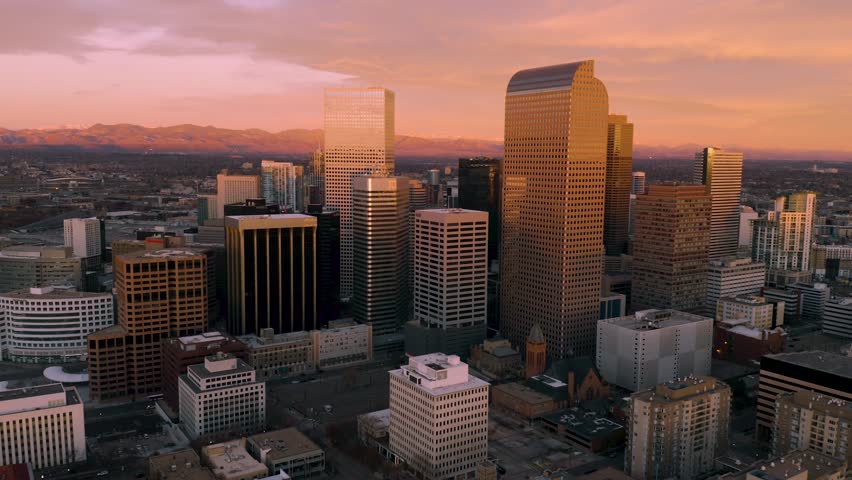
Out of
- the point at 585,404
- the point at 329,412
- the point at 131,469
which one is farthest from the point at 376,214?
the point at 131,469

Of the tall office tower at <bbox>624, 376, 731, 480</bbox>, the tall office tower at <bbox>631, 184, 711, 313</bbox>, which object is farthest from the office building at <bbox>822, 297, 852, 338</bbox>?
the tall office tower at <bbox>624, 376, 731, 480</bbox>

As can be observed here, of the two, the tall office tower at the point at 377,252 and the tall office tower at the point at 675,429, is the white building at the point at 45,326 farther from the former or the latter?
the tall office tower at the point at 675,429

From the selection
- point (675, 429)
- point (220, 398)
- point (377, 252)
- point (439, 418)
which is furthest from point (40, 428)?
point (675, 429)

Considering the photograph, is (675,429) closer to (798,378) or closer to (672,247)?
(798,378)

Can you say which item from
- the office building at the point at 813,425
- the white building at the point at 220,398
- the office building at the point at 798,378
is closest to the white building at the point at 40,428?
the white building at the point at 220,398

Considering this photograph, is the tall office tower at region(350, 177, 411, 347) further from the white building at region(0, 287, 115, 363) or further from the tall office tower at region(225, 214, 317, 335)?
the white building at region(0, 287, 115, 363)

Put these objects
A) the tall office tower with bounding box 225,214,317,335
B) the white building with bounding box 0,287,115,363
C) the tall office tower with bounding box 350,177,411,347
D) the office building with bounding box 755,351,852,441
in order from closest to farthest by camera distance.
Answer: the office building with bounding box 755,351,852,441
the white building with bounding box 0,287,115,363
the tall office tower with bounding box 225,214,317,335
the tall office tower with bounding box 350,177,411,347
